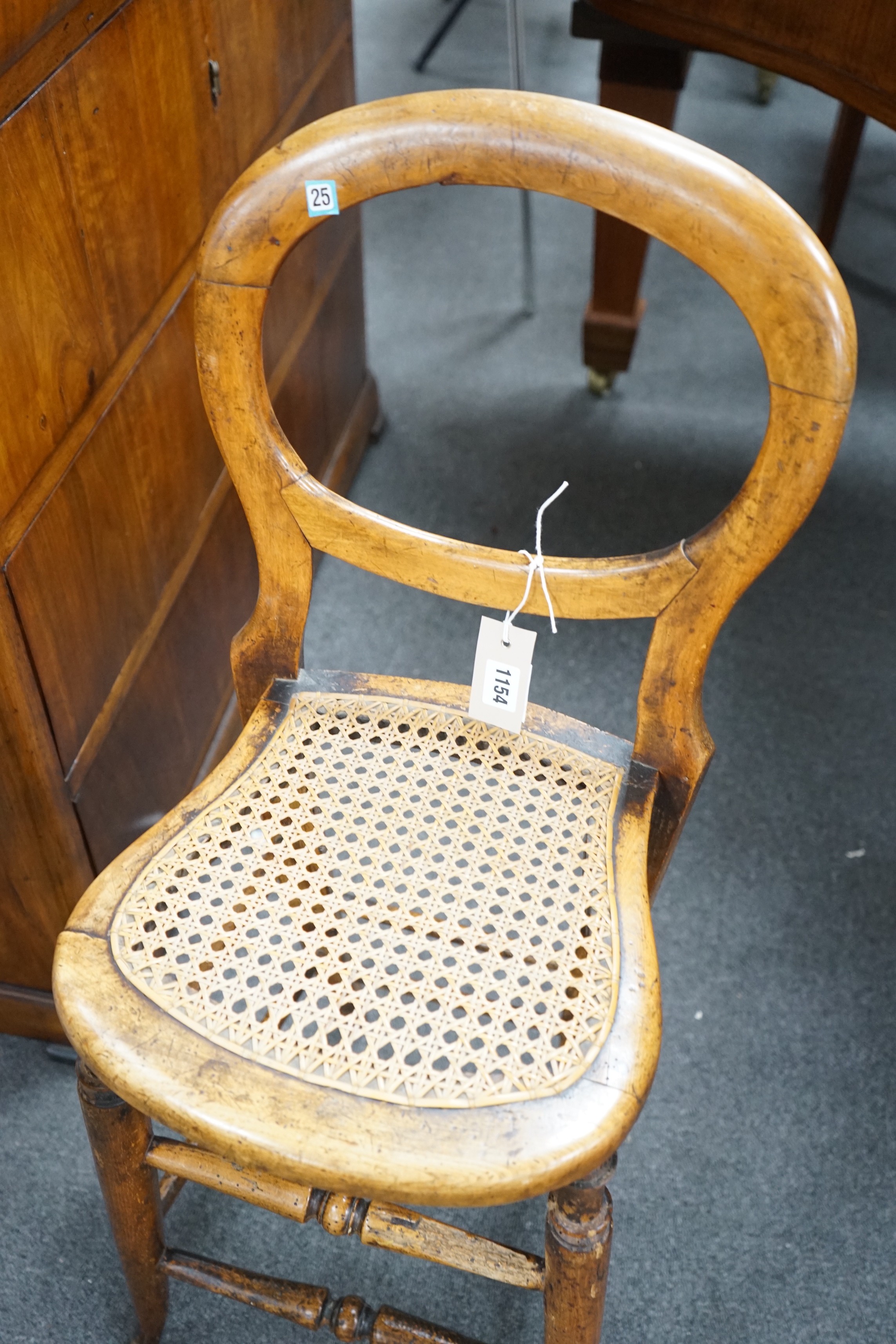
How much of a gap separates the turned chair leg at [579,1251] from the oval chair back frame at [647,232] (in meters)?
0.23

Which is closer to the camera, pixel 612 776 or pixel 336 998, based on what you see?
pixel 336 998

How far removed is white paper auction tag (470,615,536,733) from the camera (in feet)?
2.51

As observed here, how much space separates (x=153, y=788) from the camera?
1.10 metres

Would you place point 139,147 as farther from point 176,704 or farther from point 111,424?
point 176,704

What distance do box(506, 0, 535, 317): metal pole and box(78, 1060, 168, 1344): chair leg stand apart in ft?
5.17

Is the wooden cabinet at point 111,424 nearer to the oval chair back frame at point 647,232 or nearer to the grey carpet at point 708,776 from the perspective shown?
the oval chair back frame at point 647,232

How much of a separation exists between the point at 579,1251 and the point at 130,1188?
30 centimetres

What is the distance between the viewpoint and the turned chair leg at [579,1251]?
2.22 feet

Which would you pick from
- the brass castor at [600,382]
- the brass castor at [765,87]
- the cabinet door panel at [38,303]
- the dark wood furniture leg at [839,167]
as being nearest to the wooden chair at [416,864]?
the cabinet door panel at [38,303]

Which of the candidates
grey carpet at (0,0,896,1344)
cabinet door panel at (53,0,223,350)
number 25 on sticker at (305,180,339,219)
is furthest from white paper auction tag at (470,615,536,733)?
grey carpet at (0,0,896,1344)

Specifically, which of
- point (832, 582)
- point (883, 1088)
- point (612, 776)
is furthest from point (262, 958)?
point (832, 582)

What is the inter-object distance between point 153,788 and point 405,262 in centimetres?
149

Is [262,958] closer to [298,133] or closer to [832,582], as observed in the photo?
[298,133]

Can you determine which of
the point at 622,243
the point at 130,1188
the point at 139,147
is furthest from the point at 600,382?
the point at 130,1188
